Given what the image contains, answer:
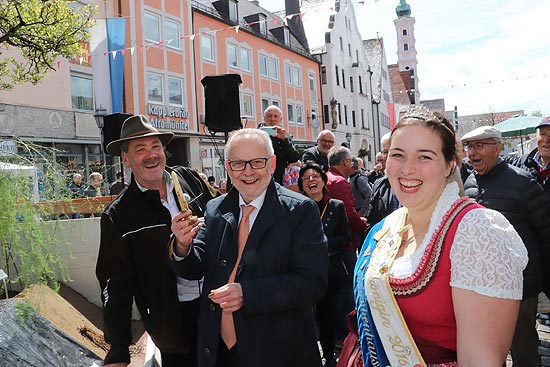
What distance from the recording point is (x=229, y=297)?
2018 mm

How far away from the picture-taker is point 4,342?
223 centimetres

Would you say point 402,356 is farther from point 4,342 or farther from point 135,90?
point 135,90

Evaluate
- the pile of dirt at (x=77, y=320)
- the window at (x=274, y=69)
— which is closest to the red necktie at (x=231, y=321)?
the pile of dirt at (x=77, y=320)

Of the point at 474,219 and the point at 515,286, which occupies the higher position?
the point at 474,219

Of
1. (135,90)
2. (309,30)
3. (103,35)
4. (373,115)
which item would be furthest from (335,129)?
(103,35)

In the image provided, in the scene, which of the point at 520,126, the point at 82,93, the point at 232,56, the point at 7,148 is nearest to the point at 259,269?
the point at 7,148

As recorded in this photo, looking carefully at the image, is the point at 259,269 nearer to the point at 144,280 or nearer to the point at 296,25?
the point at 144,280

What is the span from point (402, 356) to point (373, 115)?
4540 centimetres

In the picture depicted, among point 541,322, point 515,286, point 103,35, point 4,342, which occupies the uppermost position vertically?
point 103,35

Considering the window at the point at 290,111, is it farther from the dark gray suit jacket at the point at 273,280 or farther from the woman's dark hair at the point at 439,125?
the woman's dark hair at the point at 439,125

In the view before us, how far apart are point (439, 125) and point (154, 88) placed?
19907 mm

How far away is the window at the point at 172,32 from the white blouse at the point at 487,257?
828 inches

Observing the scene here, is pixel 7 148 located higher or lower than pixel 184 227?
higher

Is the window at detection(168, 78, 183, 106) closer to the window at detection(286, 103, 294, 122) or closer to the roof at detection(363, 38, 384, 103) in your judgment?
the window at detection(286, 103, 294, 122)
